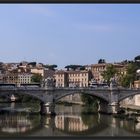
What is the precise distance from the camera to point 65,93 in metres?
10.9

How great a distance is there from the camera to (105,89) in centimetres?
1125

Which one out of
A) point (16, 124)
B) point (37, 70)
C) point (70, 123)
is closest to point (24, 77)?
point (37, 70)

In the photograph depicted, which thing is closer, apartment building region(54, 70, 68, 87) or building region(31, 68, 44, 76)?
apartment building region(54, 70, 68, 87)

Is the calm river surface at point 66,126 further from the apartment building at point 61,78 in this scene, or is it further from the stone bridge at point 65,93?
the apartment building at point 61,78

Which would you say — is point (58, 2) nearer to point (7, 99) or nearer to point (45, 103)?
point (45, 103)

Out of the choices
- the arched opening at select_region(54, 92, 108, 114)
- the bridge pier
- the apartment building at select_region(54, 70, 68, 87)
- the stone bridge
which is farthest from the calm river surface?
the apartment building at select_region(54, 70, 68, 87)

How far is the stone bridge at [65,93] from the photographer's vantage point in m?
10.4

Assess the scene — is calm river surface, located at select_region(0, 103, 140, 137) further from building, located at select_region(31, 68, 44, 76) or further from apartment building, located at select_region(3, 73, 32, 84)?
building, located at select_region(31, 68, 44, 76)

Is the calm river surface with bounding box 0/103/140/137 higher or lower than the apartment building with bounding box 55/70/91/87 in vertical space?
lower

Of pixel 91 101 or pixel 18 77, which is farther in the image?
pixel 18 77

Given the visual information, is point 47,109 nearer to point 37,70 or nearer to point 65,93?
point 65,93

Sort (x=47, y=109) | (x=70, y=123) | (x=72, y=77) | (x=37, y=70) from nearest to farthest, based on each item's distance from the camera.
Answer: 1. (x=70, y=123)
2. (x=47, y=109)
3. (x=72, y=77)
4. (x=37, y=70)

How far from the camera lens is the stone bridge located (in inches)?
409

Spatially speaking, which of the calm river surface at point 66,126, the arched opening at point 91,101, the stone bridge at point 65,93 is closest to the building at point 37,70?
the arched opening at point 91,101
